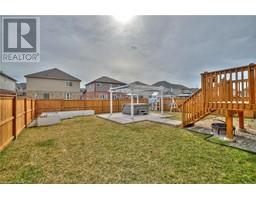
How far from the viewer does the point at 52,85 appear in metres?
19.7

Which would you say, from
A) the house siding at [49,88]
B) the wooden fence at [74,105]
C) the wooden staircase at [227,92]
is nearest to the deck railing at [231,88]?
the wooden staircase at [227,92]

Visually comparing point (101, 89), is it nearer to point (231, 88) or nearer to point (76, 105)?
point (76, 105)

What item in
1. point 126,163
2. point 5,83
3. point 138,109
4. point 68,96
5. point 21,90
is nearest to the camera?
point 126,163

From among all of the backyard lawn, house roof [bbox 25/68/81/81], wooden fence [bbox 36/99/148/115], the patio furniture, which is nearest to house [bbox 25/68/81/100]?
house roof [bbox 25/68/81/81]

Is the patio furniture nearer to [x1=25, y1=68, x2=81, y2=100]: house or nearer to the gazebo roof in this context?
the gazebo roof

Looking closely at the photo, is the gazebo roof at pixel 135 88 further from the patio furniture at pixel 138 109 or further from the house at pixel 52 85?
the house at pixel 52 85

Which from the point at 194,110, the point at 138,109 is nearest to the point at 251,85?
the point at 194,110

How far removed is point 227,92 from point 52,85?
823 inches

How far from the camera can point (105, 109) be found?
1438cm

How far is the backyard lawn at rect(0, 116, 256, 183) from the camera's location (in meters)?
2.42

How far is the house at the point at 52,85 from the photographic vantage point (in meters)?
18.5
